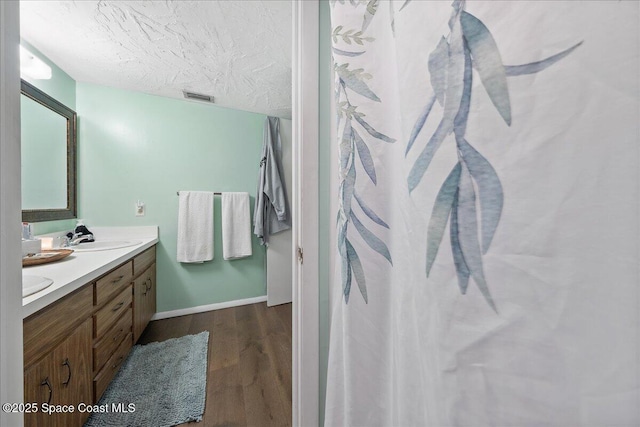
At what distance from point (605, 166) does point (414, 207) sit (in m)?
0.18

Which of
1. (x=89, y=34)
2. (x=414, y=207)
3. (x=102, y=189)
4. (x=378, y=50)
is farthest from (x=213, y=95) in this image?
(x=414, y=207)

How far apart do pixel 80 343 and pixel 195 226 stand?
1273mm

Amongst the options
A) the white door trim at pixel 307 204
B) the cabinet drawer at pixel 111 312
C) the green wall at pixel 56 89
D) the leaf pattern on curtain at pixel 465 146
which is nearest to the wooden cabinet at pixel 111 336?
the cabinet drawer at pixel 111 312

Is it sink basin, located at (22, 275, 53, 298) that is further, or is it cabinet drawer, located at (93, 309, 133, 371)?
cabinet drawer, located at (93, 309, 133, 371)

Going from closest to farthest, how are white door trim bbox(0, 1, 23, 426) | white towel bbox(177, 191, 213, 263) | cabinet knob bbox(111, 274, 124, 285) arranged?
white door trim bbox(0, 1, 23, 426) → cabinet knob bbox(111, 274, 124, 285) → white towel bbox(177, 191, 213, 263)

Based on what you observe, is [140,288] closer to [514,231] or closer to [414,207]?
[414,207]

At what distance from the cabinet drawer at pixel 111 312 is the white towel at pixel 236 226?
895 millimetres

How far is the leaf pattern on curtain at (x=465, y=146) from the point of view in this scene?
25cm

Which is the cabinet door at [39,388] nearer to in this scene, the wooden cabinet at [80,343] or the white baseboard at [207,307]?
the wooden cabinet at [80,343]

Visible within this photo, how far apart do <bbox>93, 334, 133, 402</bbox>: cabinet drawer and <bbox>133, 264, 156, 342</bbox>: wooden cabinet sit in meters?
0.14

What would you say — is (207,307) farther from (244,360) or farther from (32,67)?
(32,67)

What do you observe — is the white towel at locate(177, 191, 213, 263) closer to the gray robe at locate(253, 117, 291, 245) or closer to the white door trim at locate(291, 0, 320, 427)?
the gray robe at locate(253, 117, 291, 245)

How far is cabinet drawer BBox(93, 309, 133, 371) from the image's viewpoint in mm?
1105

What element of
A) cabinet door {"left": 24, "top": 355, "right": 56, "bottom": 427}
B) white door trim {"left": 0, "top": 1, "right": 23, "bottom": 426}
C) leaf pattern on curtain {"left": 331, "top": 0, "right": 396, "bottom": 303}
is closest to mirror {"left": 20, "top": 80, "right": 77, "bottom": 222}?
cabinet door {"left": 24, "top": 355, "right": 56, "bottom": 427}
